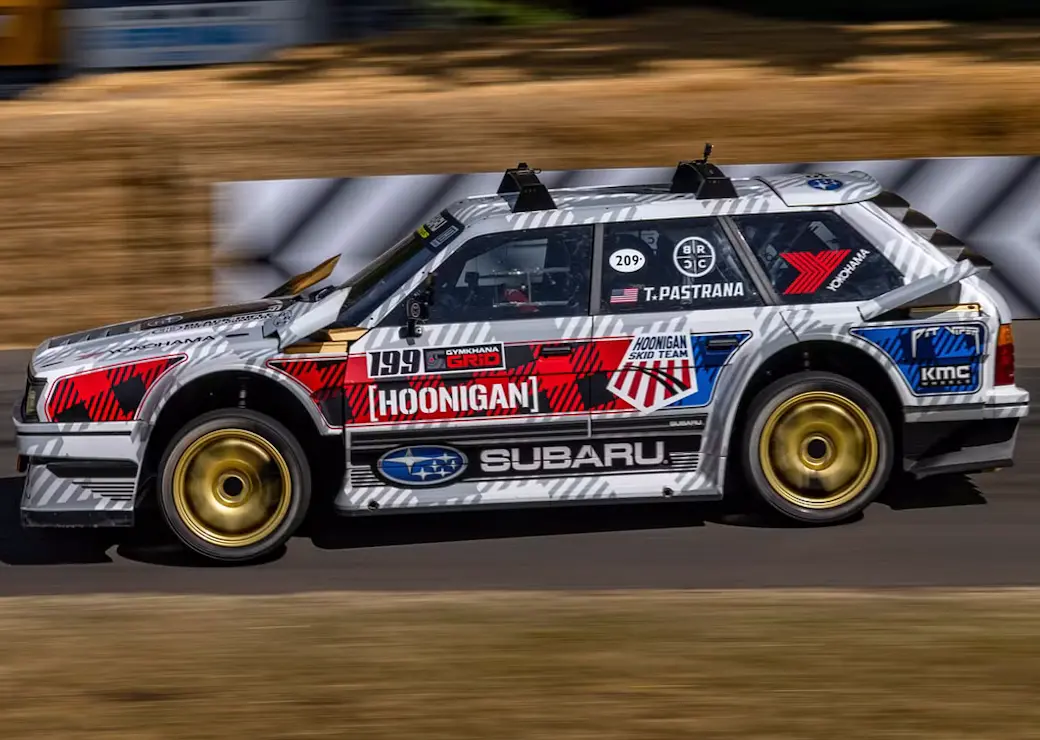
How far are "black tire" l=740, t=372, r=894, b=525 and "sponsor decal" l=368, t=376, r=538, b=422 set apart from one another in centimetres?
118

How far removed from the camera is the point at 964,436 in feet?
25.4

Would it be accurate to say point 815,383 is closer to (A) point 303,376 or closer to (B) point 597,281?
(B) point 597,281

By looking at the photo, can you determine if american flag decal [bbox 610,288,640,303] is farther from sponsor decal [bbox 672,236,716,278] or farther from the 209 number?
the 209 number

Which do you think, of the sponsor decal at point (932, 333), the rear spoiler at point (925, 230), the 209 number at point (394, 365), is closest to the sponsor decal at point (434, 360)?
the 209 number at point (394, 365)

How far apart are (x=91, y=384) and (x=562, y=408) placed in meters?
2.26

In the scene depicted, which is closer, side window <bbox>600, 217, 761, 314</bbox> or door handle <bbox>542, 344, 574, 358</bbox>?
door handle <bbox>542, 344, 574, 358</bbox>

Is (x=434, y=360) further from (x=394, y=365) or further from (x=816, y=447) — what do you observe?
(x=816, y=447)

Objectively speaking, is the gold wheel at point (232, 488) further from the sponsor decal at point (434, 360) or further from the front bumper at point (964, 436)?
the front bumper at point (964, 436)

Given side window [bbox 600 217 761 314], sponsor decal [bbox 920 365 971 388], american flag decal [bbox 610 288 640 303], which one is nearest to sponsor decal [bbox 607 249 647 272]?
side window [bbox 600 217 761 314]

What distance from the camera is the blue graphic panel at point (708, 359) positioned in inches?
Answer: 296

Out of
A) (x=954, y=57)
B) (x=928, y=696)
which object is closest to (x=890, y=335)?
(x=928, y=696)

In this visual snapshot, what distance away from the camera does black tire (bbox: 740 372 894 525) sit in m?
7.60

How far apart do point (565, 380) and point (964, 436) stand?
6.70 feet

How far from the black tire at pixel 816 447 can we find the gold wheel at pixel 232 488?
90.8 inches
